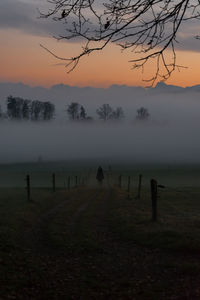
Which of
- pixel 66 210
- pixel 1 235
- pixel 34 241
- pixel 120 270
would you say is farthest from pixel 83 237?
pixel 66 210

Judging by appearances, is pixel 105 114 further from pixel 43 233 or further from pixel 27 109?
pixel 43 233

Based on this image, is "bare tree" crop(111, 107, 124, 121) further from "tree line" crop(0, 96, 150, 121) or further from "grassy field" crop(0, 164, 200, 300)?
"grassy field" crop(0, 164, 200, 300)

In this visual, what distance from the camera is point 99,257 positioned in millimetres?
12625

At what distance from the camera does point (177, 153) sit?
147625 millimetres

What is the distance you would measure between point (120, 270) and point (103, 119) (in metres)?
156

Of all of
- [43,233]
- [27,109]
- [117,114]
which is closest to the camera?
[43,233]

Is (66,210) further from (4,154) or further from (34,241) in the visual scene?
(4,154)

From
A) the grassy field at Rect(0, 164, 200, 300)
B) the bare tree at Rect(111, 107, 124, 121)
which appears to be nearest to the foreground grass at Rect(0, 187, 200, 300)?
the grassy field at Rect(0, 164, 200, 300)

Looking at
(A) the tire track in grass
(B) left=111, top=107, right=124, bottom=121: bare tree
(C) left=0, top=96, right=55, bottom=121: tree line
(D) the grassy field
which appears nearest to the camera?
(D) the grassy field

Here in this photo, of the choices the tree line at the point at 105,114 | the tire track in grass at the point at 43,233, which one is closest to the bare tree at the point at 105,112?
the tree line at the point at 105,114

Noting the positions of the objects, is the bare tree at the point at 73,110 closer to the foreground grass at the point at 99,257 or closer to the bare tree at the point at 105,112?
the bare tree at the point at 105,112

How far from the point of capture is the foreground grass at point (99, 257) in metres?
9.31

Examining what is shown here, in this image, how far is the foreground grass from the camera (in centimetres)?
931

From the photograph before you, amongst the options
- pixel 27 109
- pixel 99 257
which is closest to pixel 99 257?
pixel 99 257
